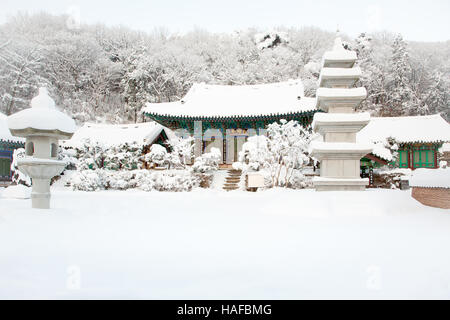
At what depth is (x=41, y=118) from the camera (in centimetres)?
578

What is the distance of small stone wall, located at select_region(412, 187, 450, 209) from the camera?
7231mm

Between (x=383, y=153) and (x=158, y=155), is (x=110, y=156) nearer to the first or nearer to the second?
(x=158, y=155)

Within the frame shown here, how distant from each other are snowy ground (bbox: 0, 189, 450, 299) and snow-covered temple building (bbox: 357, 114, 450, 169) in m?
15.2

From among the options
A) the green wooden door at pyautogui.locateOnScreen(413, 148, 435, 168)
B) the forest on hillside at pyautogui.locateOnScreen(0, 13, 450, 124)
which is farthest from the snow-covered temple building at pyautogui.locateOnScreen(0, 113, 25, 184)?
the green wooden door at pyautogui.locateOnScreen(413, 148, 435, 168)

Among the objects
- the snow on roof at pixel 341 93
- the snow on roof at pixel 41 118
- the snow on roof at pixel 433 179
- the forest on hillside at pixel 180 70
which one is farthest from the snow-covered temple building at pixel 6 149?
the snow on roof at pixel 433 179

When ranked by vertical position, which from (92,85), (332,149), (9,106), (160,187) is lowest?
(160,187)

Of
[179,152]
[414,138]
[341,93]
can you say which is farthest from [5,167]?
[414,138]

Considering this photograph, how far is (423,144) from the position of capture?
65.0 feet

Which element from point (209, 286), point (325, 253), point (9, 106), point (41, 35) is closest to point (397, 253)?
point (325, 253)

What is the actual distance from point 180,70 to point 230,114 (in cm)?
1655

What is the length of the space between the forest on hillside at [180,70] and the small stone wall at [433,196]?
2223 centimetres

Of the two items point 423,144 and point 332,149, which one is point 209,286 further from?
point 423,144

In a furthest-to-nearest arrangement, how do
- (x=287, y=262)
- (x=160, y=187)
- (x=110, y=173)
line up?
1. (x=110, y=173)
2. (x=160, y=187)
3. (x=287, y=262)

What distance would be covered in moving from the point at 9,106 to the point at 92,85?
8.54m
